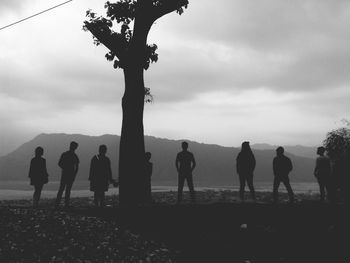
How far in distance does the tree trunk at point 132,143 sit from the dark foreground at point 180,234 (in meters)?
2.19

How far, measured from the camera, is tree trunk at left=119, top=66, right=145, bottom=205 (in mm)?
14289

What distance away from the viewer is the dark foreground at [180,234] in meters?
8.77

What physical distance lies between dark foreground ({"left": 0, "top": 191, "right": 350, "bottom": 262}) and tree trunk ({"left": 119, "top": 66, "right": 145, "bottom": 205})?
2.19 metres

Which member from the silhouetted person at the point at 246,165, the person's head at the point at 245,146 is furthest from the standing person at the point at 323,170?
the person's head at the point at 245,146

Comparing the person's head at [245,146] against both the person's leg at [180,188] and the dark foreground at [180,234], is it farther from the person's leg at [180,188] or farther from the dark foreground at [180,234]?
the dark foreground at [180,234]

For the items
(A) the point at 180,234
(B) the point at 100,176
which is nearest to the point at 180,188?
(B) the point at 100,176

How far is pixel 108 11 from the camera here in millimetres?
16688

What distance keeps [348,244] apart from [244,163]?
19.5ft

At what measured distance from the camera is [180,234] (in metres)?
10.6

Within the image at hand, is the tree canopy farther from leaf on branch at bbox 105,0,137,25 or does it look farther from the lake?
the lake

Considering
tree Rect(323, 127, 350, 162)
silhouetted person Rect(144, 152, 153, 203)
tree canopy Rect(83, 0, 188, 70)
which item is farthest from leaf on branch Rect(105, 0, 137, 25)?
tree Rect(323, 127, 350, 162)

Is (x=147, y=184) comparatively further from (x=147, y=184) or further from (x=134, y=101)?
(x=134, y=101)

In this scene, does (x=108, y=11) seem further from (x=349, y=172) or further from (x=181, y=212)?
(x=349, y=172)

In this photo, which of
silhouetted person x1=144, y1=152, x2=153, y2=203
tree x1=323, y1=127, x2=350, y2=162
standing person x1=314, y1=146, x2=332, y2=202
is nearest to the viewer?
silhouetted person x1=144, y1=152, x2=153, y2=203
